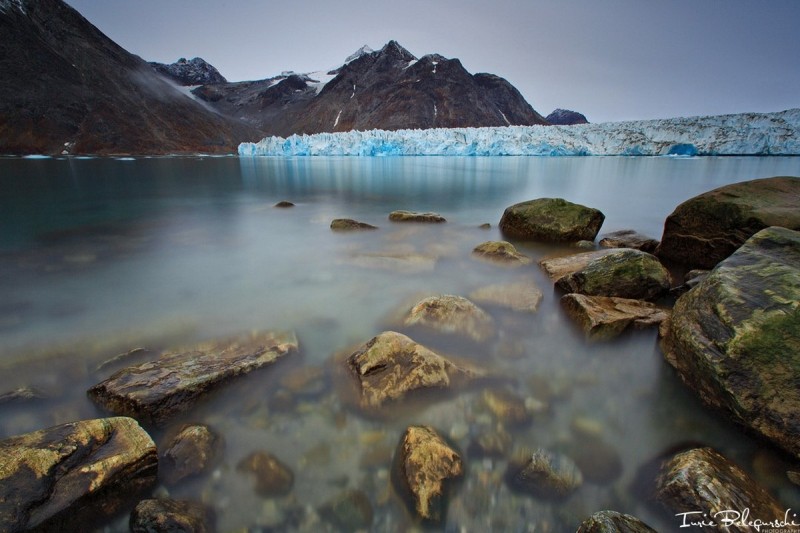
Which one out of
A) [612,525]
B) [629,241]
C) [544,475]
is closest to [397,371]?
[544,475]

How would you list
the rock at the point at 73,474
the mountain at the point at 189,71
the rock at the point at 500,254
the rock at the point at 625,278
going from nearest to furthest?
the rock at the point at 73,474 → the rock at the point at 625,278 → the rock at the point at 500,254 → the mountain at the point at 189,71

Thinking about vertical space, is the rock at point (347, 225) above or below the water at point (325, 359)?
above

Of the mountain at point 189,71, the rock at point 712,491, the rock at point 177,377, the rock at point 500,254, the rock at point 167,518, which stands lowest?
the rock at point 167,518

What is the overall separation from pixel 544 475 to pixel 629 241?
611 cm

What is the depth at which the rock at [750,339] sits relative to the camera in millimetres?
2250

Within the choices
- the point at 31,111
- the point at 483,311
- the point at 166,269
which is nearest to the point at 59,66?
the point at 31,111

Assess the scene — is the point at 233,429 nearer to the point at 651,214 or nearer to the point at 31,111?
the point at 651,214

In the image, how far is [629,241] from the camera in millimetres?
6871

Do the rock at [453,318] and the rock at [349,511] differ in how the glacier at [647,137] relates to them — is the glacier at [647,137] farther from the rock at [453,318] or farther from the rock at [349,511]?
the rock at [349,511]

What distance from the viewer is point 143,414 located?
96.2 inches

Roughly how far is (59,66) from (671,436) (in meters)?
106

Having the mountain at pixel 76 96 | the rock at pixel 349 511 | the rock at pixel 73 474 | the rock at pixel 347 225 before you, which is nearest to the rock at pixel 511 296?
the rock at pixel 349 511

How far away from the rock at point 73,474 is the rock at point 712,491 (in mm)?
2940

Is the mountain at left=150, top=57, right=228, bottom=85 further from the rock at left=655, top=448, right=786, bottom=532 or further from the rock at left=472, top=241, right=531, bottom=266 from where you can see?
the rock at left=655, top=448, right=786, bottom=532
